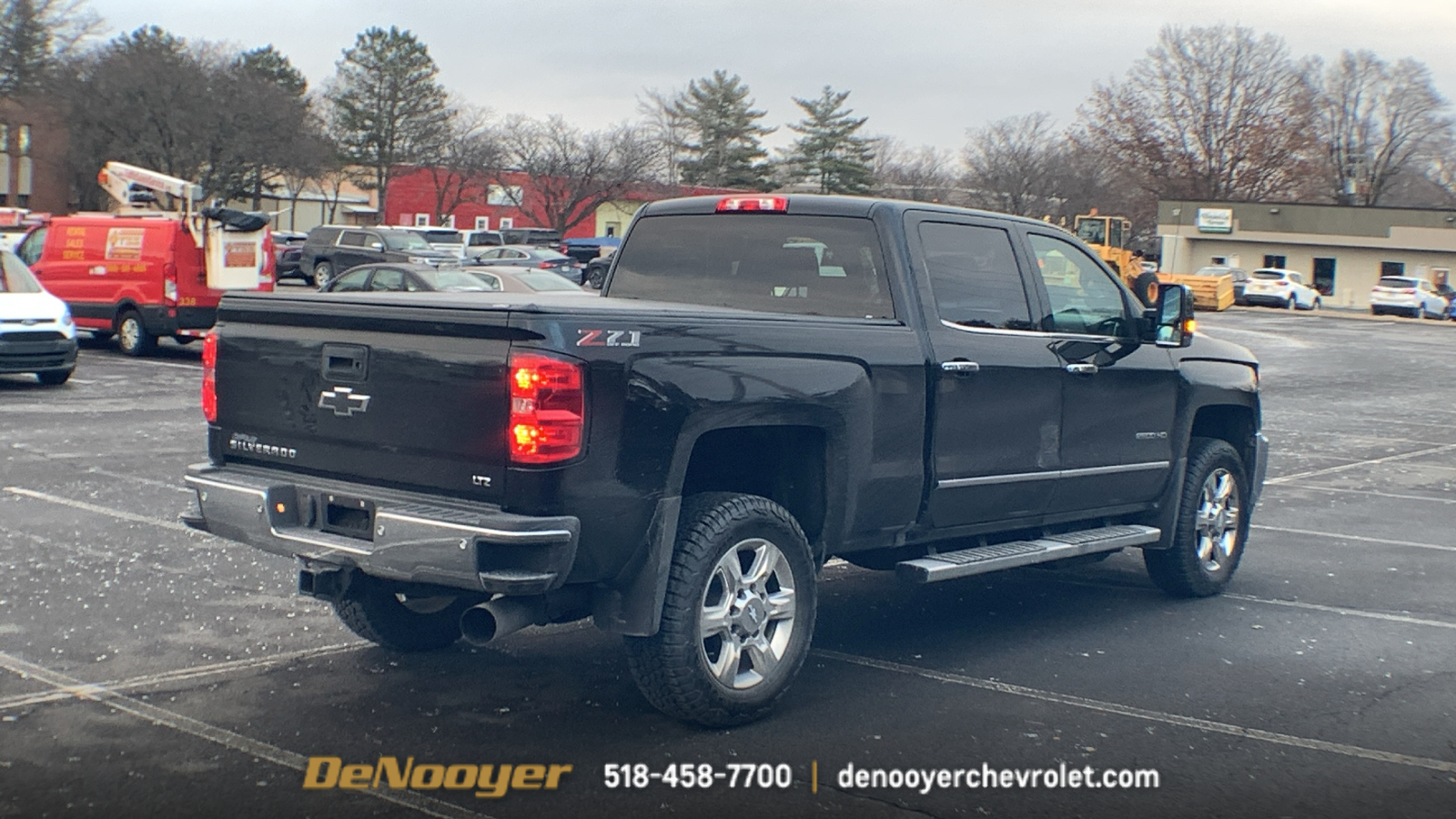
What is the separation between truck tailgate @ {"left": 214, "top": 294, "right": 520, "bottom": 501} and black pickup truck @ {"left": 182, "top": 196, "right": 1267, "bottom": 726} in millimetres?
11

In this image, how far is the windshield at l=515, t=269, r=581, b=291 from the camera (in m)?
21.7

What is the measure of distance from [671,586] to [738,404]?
68cm

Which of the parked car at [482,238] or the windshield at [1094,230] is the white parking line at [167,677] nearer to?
the parked car at [482,238]

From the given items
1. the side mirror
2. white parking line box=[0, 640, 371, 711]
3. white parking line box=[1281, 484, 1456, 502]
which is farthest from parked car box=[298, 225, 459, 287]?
white parking line box=[0, 640, 371, 711]

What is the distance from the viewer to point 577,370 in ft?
15.4

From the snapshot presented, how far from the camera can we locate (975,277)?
259 inches

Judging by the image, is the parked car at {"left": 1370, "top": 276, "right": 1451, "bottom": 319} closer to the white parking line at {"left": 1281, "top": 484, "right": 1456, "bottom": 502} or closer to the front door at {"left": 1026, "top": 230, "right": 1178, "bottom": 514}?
the white parking line at {"left": 1281, "top": 484, "right": 1456, "bottom": 502}

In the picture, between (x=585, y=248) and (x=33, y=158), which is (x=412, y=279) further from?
(x=33, y=158)

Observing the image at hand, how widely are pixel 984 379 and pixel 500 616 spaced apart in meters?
2.44

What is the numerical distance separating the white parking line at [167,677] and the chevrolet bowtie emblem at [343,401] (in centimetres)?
134

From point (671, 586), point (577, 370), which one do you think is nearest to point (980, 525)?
point (671, 586)

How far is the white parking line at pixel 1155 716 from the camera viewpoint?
5.14 m

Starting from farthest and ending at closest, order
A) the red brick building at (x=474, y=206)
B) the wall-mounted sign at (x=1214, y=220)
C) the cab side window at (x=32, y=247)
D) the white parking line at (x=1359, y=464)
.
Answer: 1. the red brick building at (x=474, y=206)
2. the wall-mounted sign at (x=1214, y=220)
3. the cab side window at (x=32, y=247)
4. the white parking line at (x=1359, y=464)

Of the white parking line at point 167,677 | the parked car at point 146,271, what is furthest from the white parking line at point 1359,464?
the parked car at point 146,271
